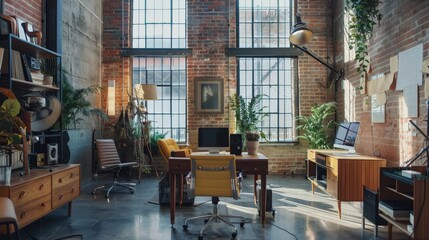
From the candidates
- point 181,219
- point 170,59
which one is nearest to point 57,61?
point 181,219

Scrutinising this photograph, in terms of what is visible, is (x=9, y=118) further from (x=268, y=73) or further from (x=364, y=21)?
(x=268, y=73)

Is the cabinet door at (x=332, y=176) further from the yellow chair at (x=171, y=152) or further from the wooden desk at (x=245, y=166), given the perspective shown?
the yellow chair at (x=171, y=152)

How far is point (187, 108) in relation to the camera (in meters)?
7.66

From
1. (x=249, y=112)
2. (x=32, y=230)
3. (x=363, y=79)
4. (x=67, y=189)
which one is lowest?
(x=32, y=230)

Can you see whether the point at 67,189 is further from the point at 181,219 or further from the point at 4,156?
the point at 181,219

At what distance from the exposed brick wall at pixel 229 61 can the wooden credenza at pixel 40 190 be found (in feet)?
11.9

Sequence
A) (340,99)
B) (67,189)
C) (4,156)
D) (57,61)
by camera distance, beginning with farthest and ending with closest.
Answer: (340,99) < (57,61) < (67,189) < (4,156)

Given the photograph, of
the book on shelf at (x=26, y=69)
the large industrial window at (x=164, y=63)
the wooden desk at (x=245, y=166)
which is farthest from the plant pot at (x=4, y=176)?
the large industrial window at (x=164, y=63)

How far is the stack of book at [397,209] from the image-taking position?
3.18m

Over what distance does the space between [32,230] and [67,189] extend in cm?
54

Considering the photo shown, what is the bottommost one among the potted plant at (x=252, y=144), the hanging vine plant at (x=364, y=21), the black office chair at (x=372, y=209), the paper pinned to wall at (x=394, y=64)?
the black office chair at (x=372, y=209)

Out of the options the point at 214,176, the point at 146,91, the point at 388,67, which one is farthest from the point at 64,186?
the point at 388,67

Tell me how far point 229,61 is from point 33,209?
5230mm

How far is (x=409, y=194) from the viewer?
313cm
